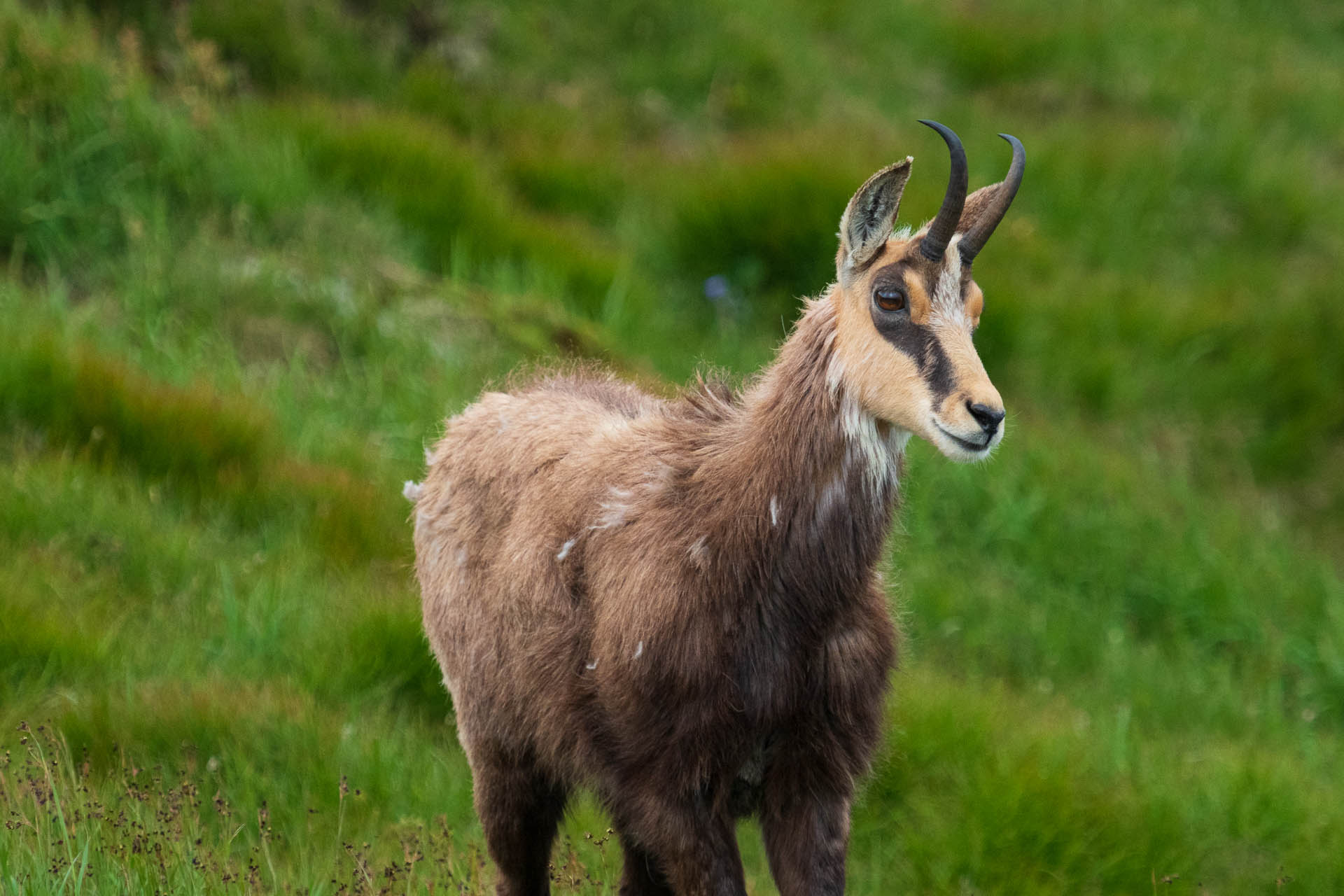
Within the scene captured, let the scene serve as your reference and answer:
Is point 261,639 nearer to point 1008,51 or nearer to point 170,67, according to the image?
point 170,67

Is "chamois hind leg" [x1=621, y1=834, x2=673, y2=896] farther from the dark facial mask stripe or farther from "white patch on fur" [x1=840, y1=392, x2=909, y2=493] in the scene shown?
the dark facial mask stripe

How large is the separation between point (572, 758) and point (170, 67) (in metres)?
6.36

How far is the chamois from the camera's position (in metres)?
3.94

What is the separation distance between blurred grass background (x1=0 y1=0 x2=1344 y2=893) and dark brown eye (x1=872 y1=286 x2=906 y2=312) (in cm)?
82

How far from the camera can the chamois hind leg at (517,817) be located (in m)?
4.73

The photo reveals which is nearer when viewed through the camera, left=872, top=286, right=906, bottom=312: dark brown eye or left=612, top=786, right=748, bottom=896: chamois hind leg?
left=872, top=286, right=906, bottom=312: dark brown eye

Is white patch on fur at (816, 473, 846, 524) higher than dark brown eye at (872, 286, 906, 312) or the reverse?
the reverse

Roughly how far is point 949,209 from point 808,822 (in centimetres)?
169

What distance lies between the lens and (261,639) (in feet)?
20.4

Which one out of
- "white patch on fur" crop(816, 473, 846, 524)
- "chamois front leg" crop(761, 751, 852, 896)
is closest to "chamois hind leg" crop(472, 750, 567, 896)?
"chamois front leg" crop(761, 751, 852, 896)

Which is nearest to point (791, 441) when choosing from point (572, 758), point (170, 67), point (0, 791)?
point (572, 758)

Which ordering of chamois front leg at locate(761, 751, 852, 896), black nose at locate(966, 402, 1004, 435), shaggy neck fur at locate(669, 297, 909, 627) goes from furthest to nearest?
chamois front leg at locate(761, 751, 852, 896), shaggy neck fur at locate(669, 297, 909, 627), black nose at locate(966, 402, 1004, 435)

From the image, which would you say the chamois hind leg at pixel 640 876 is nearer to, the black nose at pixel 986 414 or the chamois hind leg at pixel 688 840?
the chamois hind leg at pixel 688 840

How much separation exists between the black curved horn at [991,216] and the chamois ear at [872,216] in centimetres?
21
